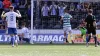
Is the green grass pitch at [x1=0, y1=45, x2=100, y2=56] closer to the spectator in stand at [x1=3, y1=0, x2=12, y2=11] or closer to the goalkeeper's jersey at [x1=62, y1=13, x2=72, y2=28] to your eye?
the goalkeeper's jersey at [x1=62, y1=13, x2=72, y2=28]

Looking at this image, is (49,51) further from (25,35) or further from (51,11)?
(51,11)

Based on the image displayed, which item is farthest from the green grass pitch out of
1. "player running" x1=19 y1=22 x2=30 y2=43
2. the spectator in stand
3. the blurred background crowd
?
the spectator in stand

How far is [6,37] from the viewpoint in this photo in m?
25.4

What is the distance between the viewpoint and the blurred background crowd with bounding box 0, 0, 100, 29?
26.7m

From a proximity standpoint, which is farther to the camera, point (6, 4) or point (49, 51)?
point (6, 4)

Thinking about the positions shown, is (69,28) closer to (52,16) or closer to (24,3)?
(52,16)

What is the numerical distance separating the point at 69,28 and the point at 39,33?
207 cm

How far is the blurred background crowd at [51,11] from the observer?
26.7 m

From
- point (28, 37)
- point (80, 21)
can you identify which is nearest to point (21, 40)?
point (28, 37)

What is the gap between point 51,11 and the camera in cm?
2722

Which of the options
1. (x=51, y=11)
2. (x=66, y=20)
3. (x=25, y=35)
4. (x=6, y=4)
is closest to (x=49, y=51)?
(x=66, y=20)

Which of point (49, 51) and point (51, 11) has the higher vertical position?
point (51, 11)

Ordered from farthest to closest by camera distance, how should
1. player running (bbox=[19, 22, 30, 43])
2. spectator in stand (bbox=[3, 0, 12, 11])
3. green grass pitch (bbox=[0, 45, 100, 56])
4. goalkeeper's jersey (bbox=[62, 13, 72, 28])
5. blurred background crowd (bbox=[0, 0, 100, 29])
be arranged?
1. spectator in stand (bbox=[3, 0, 12, 11])
2. blurred background crowd (bbox=[0, 0, 100, 29])
3. player running (bbox=[19, 22, 30, 43])
4. goalkeeper's jersey (bbox=[62, 13, 72, 28])
5. green grass pitch (bbox=[0, 45, 100, 56])

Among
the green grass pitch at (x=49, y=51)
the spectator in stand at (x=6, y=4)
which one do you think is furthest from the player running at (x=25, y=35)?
the green grass pitch at (x=49, y=51)
